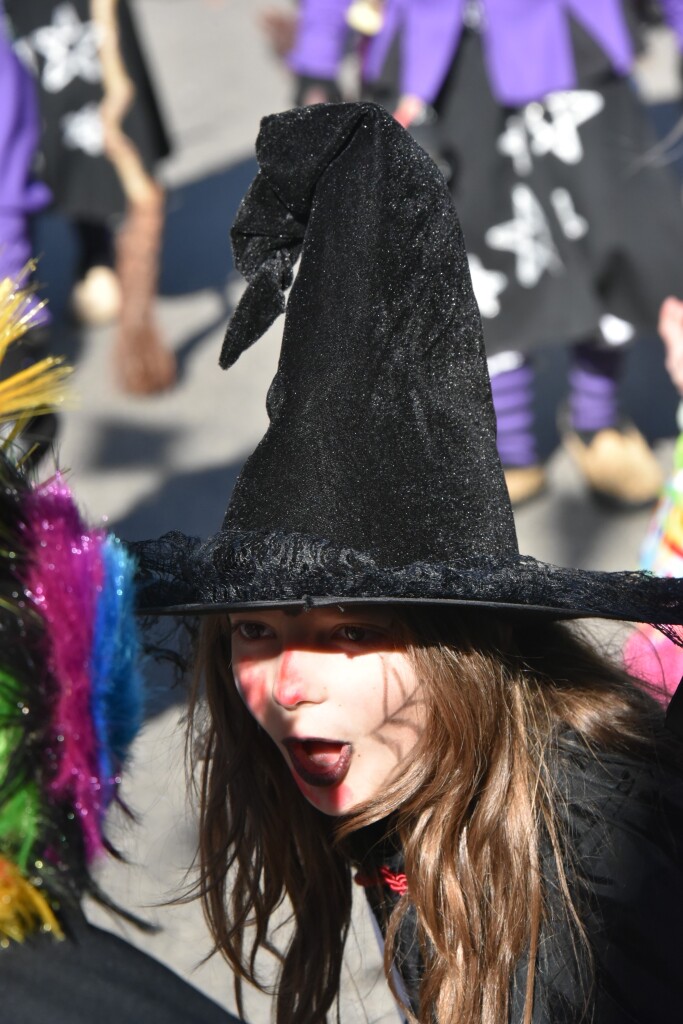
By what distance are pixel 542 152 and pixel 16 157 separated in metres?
1.37

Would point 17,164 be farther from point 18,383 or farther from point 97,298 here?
point 18,383

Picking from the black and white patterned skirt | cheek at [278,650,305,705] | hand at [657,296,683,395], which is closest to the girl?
cheek at [278,650,305,705]

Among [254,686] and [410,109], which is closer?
[254,686]

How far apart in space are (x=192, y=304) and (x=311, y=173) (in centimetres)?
404

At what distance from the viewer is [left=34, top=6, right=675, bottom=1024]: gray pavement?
2.53 m

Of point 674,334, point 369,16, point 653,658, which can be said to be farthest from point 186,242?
point 653,658

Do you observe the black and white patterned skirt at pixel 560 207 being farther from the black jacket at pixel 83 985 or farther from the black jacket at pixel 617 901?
the black jacket at pixel 83 985

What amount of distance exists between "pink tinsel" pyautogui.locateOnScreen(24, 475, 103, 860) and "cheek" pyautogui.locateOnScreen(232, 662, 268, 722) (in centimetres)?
25

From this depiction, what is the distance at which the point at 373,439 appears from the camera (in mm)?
1377

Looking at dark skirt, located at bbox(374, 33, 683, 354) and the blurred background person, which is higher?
the blurred background person

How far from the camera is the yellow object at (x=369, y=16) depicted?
343cm

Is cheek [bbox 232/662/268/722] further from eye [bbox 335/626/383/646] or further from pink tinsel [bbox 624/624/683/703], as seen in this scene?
pink tinsel [bbox 624/624/683/703]

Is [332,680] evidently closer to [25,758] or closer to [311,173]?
[25,758]

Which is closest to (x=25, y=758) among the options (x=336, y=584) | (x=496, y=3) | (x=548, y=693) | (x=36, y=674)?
(x=36, y=674)
